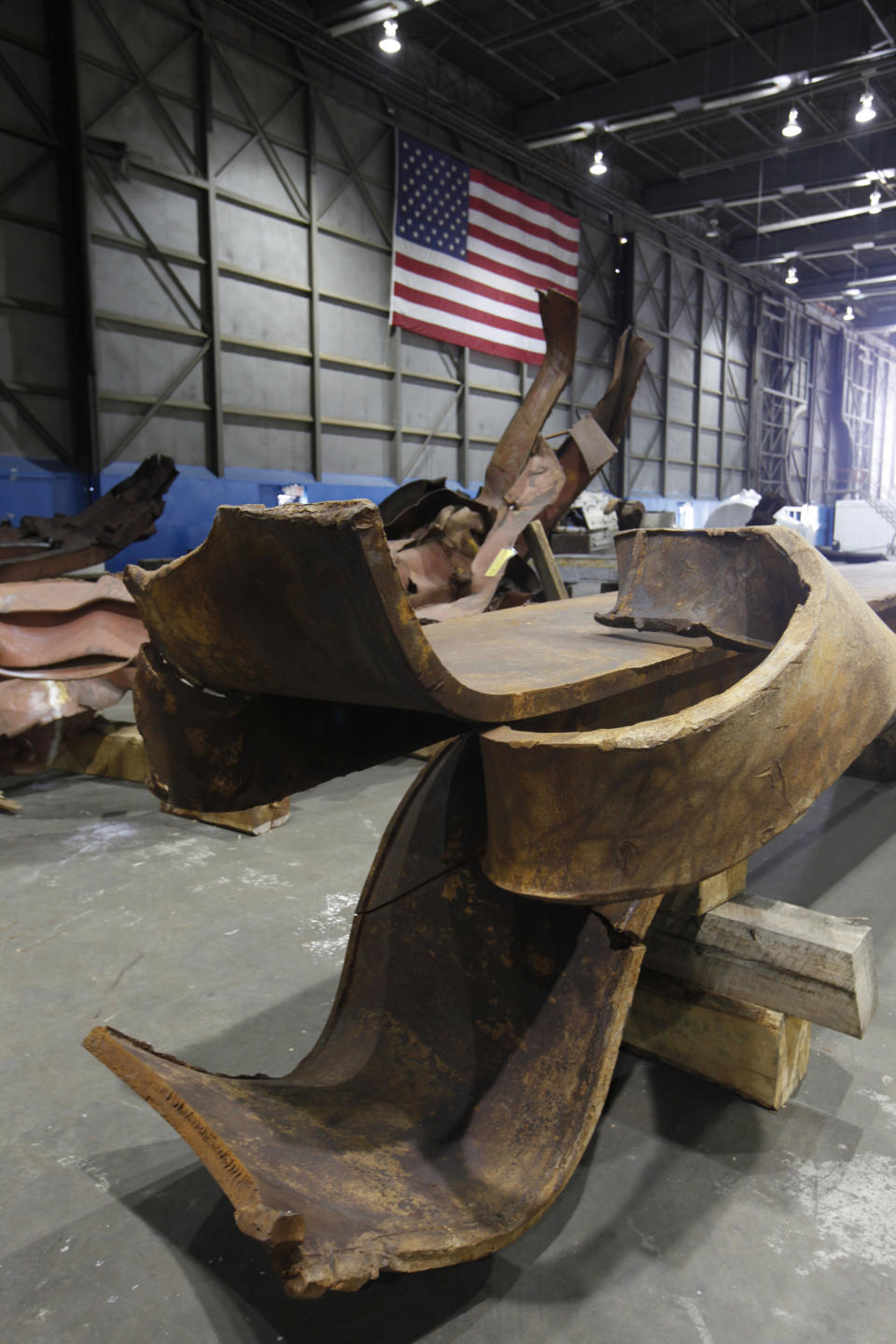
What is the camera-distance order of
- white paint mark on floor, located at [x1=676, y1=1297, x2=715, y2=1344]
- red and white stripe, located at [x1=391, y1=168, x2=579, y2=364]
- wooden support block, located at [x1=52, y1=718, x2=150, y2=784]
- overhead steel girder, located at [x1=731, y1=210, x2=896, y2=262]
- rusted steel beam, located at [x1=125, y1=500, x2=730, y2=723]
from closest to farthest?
rusted steel beam, located at [x1=125, y1=500, x2=730, y2=723], white paint mark on floor, located at [x1=676, y1=1297, x2=715, y2=1344], wooden support block, located at [x1=52, y1=718, x2=150, y2=784], red and white stripe, located at [x1=391, y1=168, x2=579, y2=364], overhead steel girder, located at [x1=731, y1=210, x2=896, y2=262]

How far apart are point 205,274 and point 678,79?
688 centimetres

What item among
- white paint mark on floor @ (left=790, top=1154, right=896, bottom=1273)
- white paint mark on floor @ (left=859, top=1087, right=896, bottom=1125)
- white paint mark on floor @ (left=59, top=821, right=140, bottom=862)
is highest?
white paint mark on floor @ (left=790, top=1154, right=896, bottom=1273)

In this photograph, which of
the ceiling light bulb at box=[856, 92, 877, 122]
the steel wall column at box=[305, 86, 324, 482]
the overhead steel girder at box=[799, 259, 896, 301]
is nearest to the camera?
the steel wall column at box=[305, 86, 324, 482]

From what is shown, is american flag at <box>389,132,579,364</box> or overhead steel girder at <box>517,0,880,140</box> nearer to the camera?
overhead steel girder at <box>517,0,880,140</box>

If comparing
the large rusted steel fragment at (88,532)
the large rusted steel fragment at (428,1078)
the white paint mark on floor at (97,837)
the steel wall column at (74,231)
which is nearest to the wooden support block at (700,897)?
the large rusted steel fragment at (428,1078)

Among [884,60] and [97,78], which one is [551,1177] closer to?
[97,78]

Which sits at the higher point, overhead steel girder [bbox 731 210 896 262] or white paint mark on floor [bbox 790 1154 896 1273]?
overhead steel girder [bbox 731 210 896 262]

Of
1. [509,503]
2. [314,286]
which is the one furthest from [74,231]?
[509,503]

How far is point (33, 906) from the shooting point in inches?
121

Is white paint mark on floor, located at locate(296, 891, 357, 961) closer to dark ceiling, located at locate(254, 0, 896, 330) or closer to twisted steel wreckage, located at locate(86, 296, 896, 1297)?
twisted steel wreckage, located at locate(86, 296, 896, 1297)

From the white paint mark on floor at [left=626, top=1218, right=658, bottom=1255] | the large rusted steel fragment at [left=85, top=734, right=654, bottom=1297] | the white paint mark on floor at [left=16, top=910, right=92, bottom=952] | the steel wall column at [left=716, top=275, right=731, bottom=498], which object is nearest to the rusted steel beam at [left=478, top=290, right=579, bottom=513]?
the white paint mark on floor at [left=16, top=910, right=92, bottom=952]

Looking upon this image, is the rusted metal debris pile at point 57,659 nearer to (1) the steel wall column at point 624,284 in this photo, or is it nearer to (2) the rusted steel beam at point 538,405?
(2) the rusted steel beam at point 538,405

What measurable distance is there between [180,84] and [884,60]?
8.16 meters

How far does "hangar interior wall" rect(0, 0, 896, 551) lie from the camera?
26.8ft
